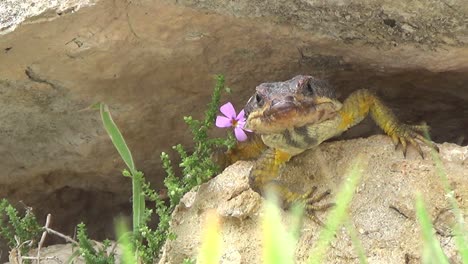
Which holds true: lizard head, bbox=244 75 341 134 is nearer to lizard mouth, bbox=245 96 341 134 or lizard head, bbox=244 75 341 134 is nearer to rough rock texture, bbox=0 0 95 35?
lizard mouth, bbox=245 96 341 134

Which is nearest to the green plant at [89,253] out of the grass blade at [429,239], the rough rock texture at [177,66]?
the rough rock texture at [177,66]

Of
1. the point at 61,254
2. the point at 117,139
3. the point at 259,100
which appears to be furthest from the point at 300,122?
the point at 61,254

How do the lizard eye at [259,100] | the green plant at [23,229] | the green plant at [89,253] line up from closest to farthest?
the lizard eye at [259,100], the green plant at [89,253], the green plant at [23,229]

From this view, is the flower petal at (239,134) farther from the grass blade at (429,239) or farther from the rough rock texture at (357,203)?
the grass blade at (429,239)

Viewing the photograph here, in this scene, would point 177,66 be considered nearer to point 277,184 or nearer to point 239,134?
point 239,134

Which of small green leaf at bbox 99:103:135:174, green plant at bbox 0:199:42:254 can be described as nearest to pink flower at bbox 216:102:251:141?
small green leaf at bbox 99:103:135:174

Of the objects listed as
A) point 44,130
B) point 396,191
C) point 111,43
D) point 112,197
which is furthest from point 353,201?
point 112,197
